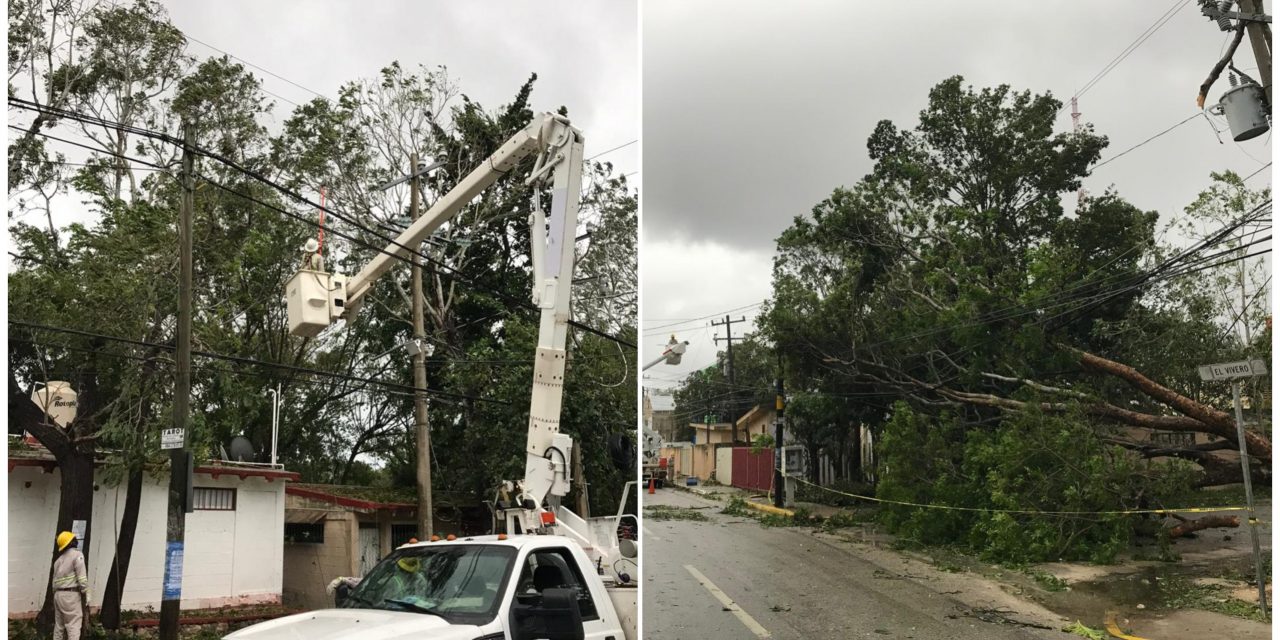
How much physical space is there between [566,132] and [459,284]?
1239 centimetres

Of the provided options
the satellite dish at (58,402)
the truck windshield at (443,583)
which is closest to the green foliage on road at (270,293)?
the satellite dish at (58,402)

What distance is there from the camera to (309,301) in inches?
318

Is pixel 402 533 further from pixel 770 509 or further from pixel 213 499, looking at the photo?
pixel 770 509

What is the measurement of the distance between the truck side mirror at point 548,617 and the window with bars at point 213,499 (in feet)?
33.1

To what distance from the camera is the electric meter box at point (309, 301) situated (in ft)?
26.5

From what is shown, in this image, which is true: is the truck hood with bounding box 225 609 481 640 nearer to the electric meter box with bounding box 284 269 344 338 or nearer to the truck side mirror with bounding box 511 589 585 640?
the truck side mirror with bounding box 511 589 585 640

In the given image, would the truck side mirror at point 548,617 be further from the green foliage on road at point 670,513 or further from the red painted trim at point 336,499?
the red painted trim at point 336,499

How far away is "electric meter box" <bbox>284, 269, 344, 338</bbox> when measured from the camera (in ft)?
26.5

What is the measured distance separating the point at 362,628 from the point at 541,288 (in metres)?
3.65

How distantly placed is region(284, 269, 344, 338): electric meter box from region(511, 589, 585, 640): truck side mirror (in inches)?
178

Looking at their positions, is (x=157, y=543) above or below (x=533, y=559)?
below

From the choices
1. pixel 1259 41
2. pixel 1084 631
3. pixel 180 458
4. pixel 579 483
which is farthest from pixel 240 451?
pixel 1259 41

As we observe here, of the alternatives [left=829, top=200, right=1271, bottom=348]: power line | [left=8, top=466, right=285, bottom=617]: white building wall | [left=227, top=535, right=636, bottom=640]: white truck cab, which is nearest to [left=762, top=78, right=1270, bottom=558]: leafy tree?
[left=829, top=200, right=1271, bottom=348]: power line

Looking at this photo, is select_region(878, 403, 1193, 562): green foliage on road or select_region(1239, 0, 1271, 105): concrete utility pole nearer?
select_region(1239, 0, 1271, 105): concrete utility pole
